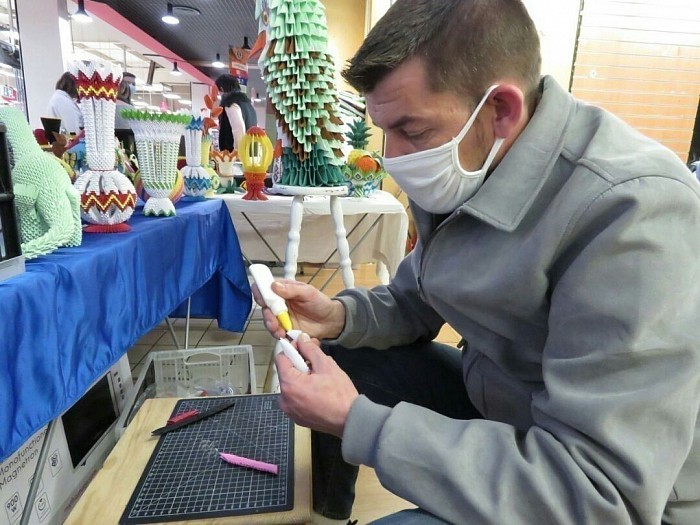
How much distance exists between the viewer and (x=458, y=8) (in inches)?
23.1

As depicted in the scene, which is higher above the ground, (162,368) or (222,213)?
(222,213)

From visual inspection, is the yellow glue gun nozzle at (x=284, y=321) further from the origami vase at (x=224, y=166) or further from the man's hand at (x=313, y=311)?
the origami vase at (x=224, y=166)

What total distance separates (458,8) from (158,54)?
948 cm

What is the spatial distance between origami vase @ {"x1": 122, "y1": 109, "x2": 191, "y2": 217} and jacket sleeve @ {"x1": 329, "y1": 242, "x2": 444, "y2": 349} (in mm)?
556

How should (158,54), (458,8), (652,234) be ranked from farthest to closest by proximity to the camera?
(158,54) < (458,8) < (652,234)

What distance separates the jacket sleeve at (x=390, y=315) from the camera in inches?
34.1

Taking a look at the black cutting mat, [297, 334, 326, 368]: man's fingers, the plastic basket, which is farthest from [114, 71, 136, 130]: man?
[297, 334, 326, 368]: man's fingers

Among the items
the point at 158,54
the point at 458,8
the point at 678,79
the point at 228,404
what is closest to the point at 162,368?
the point at 228,404

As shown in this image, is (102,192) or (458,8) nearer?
(458,8)

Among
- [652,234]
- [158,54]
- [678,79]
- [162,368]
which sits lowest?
[162,368]

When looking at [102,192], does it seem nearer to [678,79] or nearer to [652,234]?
[652,234]

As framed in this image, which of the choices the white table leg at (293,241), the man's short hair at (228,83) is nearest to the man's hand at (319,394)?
the white table leg at (293,241)

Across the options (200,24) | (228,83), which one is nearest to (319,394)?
(228,83)

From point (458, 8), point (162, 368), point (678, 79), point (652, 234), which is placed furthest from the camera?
point (678, 79)
